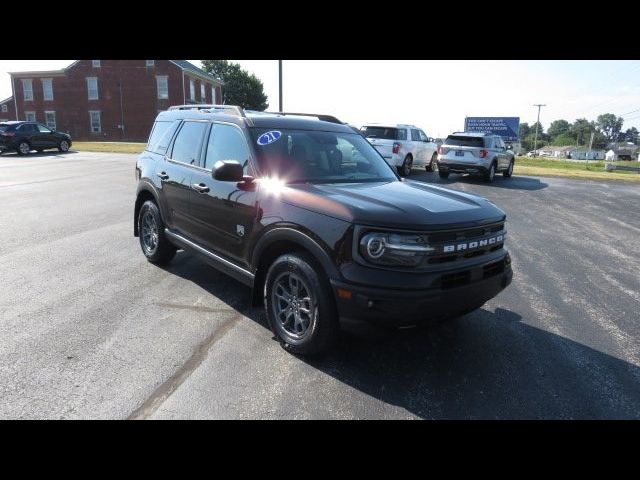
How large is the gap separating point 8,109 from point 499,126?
52.0 m

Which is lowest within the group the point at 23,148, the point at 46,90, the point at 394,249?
the point at 23,148

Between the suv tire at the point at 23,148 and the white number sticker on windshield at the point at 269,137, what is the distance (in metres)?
25.4

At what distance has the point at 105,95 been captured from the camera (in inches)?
1879

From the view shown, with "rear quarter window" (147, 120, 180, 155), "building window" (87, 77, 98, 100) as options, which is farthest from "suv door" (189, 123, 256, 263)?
"building window" (87, 77, 98, 100)

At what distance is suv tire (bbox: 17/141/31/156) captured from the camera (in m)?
24.5

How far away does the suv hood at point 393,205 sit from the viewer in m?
3.28

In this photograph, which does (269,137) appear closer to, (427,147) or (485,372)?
(485,372)

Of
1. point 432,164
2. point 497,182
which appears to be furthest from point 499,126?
→ point 497,182

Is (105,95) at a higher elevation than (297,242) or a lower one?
higher

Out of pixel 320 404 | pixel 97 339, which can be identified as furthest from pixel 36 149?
pixel 320 404

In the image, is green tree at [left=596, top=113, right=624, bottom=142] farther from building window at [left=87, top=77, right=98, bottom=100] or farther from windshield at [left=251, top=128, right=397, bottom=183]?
windshield at [left=251, top=128, right=397, bottom=183]
